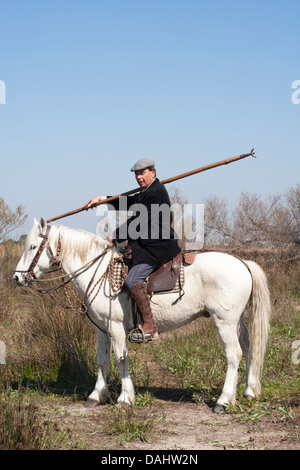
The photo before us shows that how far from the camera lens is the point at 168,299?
5.90 metres

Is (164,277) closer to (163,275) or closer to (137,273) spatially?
(163,275)

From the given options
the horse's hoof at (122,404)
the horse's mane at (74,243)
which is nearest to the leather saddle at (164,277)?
the horse's mane at (74,243)

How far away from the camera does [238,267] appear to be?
595 centimetres

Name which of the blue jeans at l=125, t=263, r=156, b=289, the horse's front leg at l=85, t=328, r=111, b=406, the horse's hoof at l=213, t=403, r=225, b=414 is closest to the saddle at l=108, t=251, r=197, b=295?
the blue jeans at l=125, t=263, r=156, b=289

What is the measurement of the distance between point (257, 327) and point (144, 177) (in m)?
2.30

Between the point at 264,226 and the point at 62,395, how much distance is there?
9.85 m

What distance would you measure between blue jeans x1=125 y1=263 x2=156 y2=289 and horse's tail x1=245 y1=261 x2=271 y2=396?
1.29 meters

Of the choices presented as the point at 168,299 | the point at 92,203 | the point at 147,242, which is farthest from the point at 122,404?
the point at 92,203

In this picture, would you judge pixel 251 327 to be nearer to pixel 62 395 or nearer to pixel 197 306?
pixel 197 306

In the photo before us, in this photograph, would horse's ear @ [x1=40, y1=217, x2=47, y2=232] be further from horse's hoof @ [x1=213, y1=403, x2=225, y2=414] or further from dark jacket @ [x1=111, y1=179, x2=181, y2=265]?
horse's hoof @ [x1=213, y1=403, x2=225, y2=414]

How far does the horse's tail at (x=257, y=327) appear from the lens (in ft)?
20.0
